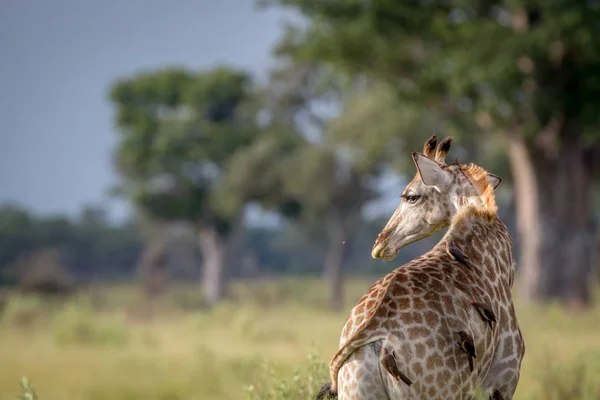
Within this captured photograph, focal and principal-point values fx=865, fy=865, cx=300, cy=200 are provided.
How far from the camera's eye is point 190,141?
4062cm

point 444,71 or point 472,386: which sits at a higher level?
point 444,71

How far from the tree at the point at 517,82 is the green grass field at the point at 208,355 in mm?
2350

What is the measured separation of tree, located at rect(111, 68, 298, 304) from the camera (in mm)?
40250

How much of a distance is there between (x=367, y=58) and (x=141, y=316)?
1434 cm

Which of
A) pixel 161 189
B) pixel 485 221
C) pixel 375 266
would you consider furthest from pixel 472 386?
pixel 375 266

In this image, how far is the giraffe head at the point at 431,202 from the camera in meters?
5.40

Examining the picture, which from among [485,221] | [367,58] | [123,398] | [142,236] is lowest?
[485,221]

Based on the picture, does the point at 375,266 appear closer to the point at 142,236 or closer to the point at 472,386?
the point at 142,236

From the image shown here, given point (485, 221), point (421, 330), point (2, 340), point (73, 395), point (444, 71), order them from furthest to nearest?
point (444, 71) → point (2, 340) → point (73, 395) → point (485, 221) → point (421, 330)

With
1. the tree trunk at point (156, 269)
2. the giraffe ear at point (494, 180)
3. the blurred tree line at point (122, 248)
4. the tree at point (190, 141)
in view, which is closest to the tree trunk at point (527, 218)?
the tree at point (190, 141)

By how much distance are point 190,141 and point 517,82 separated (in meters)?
21.2

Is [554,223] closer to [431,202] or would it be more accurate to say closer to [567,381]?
[567,381]

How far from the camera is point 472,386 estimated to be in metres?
4.73

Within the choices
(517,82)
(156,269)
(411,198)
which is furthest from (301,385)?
(156,269)
